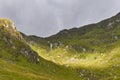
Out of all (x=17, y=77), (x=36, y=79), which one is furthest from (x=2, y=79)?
(x=36, y=79)

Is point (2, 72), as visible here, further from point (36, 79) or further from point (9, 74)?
point (36, 79)

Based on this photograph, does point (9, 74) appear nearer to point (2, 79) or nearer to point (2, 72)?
point (2, 72)

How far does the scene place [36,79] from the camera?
19212 cm

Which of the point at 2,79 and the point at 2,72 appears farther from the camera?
the point at 2,72

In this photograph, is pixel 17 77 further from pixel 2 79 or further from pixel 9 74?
pixel 2 79

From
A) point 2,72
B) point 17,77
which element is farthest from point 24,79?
point 2,72

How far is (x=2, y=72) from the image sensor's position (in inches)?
7530

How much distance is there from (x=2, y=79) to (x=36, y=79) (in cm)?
3302

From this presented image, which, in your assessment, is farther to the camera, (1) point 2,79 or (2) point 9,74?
(2) point 9,74

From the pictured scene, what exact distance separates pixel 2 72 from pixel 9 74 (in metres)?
4.64

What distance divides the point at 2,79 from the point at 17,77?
21.3 m

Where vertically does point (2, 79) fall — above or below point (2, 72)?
below

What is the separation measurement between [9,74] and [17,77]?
29.2ft

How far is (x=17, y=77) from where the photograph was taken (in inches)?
7244
